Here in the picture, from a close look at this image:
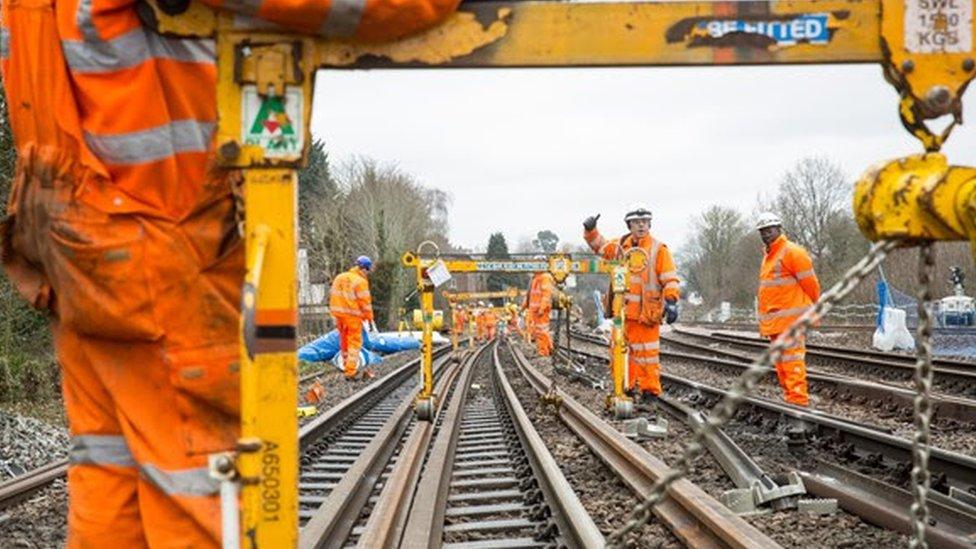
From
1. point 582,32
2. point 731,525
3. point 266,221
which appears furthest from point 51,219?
point 731,525

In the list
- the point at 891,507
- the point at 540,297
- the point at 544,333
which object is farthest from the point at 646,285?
the point at 544,333

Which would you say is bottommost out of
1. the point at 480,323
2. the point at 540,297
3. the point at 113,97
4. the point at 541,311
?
the point at 480,323

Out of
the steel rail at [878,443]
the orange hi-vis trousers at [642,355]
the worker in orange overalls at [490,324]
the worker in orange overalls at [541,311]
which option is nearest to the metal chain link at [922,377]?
the steel rail at [878,443]

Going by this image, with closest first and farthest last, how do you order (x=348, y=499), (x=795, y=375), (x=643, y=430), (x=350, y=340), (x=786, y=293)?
1. (x=348, y=499)
2. (x=643, y=430)
3. (x=786, y=293)
4. (x=795, y=375)
5. (x=350, y=340)

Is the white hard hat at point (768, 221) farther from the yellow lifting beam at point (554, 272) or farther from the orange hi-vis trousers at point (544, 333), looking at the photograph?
the orange hi-vis trousers at point (544, 333)

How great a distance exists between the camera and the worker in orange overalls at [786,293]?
336 inches

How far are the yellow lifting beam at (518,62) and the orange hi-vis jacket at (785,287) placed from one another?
6746 mm

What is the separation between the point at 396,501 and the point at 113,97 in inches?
134

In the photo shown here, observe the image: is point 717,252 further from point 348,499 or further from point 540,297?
point 348,499

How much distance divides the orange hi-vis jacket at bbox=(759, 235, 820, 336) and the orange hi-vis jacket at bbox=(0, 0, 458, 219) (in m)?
7.23

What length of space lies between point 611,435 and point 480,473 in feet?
3.45

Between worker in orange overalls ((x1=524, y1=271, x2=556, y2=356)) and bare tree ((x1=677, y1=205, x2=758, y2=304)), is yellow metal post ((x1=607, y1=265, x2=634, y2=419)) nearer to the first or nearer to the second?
worker in orange overalls ((x1=524, y1=271, x2=556, y2=356))

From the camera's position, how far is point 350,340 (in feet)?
45.5

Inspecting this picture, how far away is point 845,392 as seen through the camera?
10.6 m
